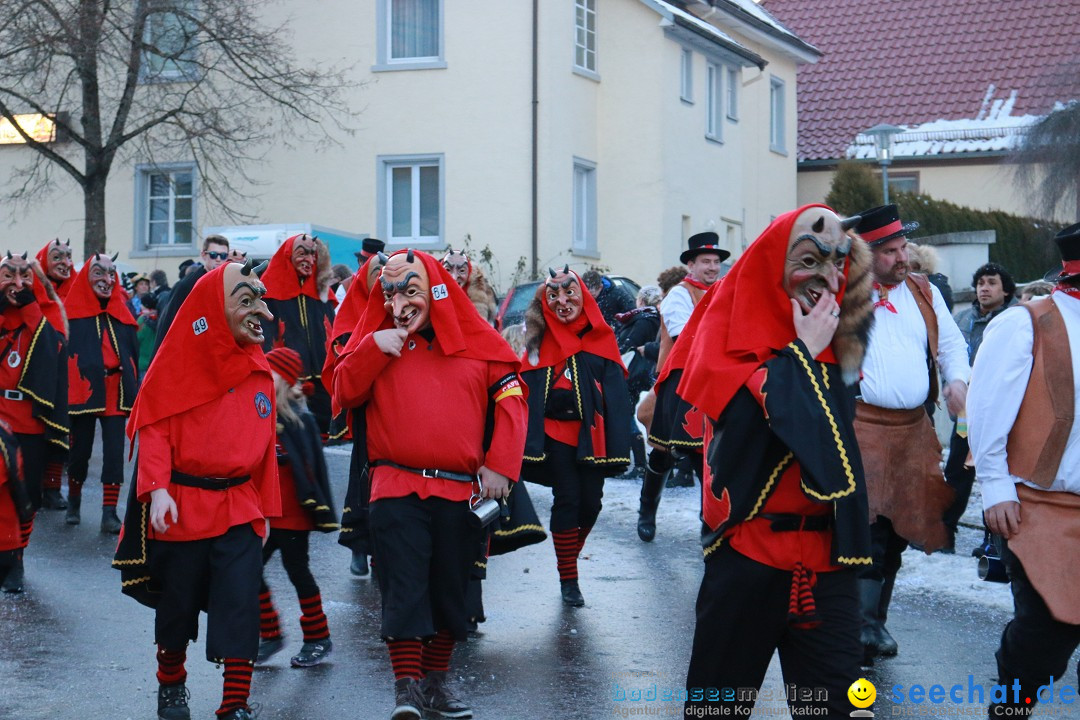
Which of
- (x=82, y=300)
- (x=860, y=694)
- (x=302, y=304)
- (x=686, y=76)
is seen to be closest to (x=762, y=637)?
(x=860, y=694)

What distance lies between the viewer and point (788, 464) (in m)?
4.55

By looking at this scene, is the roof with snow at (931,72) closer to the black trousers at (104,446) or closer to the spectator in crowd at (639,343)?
the spectator in crowd at (639,343)

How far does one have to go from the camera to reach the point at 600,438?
9219 millimetres

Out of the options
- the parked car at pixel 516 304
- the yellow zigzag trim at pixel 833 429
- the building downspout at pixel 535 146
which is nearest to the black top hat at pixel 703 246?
the yellow zigzag trim at pixel 833 429

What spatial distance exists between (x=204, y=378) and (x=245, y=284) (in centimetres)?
45

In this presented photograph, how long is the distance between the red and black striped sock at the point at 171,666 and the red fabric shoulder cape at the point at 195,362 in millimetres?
970

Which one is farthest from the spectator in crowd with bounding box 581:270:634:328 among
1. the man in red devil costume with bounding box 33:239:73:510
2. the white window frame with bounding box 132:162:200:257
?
the white window frame with bounding box 132:162:200:257

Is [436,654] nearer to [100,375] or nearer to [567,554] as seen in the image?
[567,554]

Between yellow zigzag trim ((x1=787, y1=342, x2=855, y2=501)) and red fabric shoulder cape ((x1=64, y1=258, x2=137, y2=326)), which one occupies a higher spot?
red fabric shoulder cape ((x1=64, y1=258, x2=137, y2=326))

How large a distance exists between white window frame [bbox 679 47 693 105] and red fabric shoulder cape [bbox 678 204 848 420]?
907 inches

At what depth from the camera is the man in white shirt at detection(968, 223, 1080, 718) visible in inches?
208

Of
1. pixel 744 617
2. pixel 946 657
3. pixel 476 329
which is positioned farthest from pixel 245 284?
pixel 946 657

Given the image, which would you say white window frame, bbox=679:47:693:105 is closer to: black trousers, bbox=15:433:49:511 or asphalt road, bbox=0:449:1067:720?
asphalt road, bbox=0:449:1067:720

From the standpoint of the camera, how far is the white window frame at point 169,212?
27.2 meters
